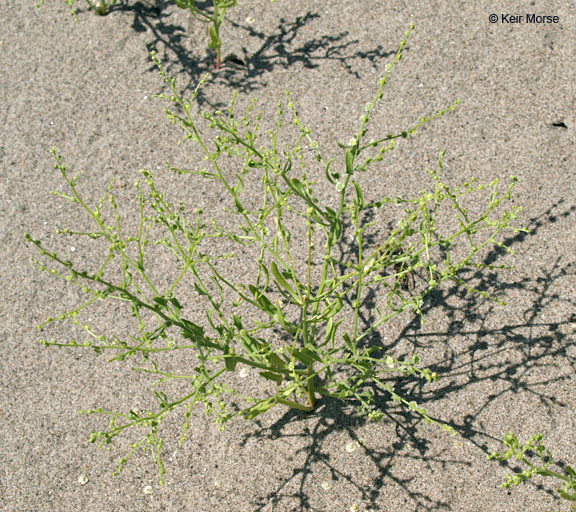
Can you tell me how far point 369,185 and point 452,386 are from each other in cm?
78

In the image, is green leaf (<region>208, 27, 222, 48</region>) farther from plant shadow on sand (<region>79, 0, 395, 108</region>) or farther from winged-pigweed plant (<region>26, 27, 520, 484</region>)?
winged-pigweed plant (<region>26, 27, 520, 484</region>)

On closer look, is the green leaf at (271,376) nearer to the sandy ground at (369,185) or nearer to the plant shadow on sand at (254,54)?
the sandy ground at (369,185)

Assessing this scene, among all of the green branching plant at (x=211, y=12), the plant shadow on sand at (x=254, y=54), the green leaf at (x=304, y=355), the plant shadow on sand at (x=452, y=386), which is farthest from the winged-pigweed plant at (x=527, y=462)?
the green branching plant at (x=211, y=12)

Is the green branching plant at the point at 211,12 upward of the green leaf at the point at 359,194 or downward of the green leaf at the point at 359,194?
upward

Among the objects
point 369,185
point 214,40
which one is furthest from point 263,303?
point 214,40

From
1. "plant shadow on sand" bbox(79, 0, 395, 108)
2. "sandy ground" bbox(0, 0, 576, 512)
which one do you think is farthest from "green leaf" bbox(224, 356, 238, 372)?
"plant shadow on sand" bbox(79, 0, 395, 108)

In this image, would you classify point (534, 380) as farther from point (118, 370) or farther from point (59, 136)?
point (59, 136)

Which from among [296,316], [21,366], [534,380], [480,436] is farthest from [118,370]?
[534,380]

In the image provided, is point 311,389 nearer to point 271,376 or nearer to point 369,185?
point 271,376

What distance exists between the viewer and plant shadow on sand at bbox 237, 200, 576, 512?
1912 millimetres

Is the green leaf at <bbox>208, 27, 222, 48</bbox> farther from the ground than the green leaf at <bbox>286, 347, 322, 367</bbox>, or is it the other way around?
the green leaf at <bbox>208, 27, 222, 48</bbox>

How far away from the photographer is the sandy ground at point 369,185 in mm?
1932

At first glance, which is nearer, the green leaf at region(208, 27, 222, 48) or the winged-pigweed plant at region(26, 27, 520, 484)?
the winged-pigweed plant at region(26, 27, 520, 484)

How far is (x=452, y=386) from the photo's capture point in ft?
6.63
